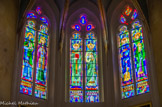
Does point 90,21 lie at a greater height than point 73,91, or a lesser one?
greater

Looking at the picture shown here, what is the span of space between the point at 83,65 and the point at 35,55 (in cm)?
259

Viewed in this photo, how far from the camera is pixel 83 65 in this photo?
682 inches

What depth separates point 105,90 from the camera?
16.3m

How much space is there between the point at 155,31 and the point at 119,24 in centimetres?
342

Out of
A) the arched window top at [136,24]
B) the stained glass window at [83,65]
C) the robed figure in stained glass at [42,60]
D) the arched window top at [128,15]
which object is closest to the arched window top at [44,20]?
the robed figure in stained glass at [42,60]

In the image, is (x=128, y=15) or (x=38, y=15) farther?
(x=128, y=15)

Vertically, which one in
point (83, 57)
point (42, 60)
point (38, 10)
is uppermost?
point (38, 10)

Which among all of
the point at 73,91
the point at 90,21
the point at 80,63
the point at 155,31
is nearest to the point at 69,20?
the point at 90,21

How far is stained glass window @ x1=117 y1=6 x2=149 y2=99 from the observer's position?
1584 cm

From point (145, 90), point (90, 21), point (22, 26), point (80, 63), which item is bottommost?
point (145, 90)

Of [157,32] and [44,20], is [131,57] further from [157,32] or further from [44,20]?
[44,20]

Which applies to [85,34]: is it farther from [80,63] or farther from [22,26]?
[22,26]

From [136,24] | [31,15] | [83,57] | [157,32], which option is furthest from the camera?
[83,57]

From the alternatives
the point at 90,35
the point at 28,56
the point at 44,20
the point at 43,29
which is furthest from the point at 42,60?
the point at 90,35
